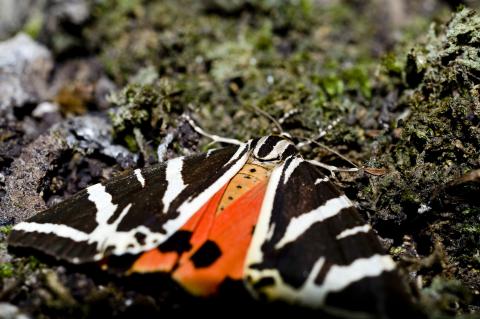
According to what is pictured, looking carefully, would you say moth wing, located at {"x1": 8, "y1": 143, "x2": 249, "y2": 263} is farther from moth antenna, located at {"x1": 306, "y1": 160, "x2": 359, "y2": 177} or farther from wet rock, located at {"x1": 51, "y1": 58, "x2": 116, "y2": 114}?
wet rock, located at {"x1": 51, "y1": 58, "x2": 116, "y2": 114}

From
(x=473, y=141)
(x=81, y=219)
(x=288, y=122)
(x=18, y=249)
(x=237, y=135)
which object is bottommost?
(x=18, y=249)

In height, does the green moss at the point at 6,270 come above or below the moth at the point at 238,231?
below

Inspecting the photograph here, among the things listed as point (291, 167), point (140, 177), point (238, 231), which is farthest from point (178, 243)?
point (291, 167)

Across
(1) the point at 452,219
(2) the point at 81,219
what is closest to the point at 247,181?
(2) the point at 81,219

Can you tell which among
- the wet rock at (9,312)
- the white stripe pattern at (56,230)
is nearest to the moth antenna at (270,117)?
the white stripe pattern at (56,230)

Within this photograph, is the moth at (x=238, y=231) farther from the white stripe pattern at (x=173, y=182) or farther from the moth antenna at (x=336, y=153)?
the moth antenna at (x=336, y=153)

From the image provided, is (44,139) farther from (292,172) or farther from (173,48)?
(292,172)

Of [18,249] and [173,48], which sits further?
[173,48]
